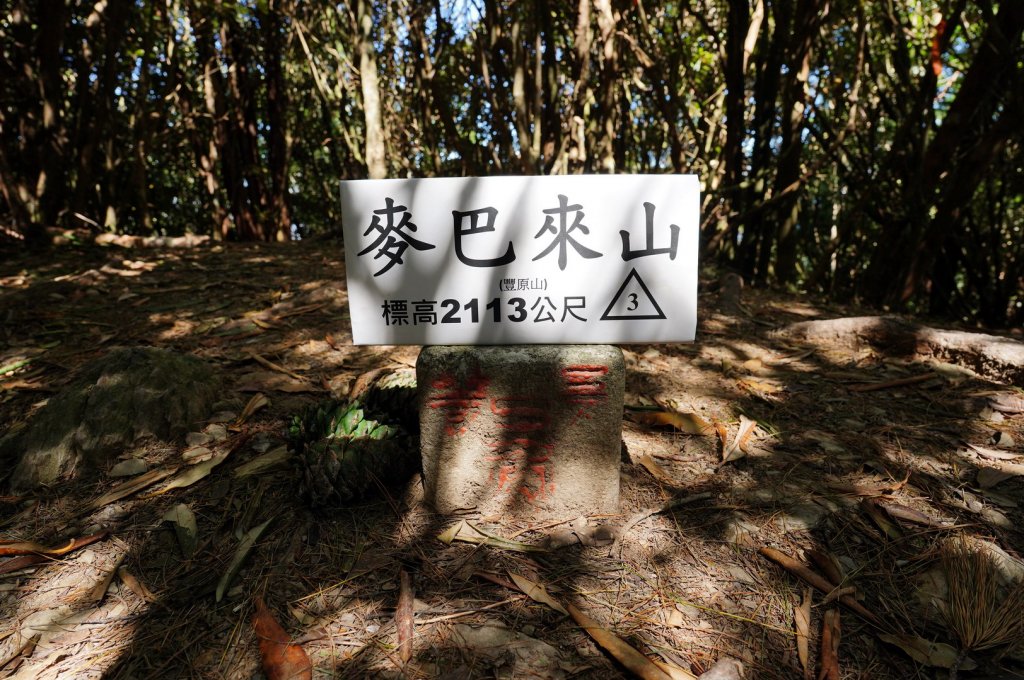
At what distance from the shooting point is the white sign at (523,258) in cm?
170

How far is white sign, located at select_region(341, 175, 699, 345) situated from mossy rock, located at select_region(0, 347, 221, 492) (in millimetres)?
1140

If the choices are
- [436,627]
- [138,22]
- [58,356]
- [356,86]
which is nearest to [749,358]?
[436,627]

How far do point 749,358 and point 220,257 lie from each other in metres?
4.99

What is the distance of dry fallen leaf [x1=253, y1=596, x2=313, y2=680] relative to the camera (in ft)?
4.45

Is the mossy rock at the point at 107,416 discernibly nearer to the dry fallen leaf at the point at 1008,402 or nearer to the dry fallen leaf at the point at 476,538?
the dry fallen leaf at the point at 476,538

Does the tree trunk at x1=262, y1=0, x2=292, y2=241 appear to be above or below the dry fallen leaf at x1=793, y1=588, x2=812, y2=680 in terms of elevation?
above

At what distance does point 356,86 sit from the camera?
225 inches

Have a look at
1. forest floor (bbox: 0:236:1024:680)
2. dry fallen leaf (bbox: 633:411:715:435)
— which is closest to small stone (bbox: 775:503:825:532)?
forest floor (bbox: 0:236:1024:680)

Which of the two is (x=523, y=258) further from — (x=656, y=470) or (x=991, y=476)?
(x=991, y=476)

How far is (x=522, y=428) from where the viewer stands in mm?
1844

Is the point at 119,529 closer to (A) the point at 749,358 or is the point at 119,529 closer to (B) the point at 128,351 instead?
(B) the point at 128,351

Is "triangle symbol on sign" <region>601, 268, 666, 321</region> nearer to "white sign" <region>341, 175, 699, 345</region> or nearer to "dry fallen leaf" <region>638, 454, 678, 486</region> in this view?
"white sign" <region>341, 175, 699, 345</region>

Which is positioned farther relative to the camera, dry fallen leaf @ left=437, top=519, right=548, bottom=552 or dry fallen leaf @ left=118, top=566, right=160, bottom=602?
dry fallen leaf @ left=437, top=519, right=548, bottom=552

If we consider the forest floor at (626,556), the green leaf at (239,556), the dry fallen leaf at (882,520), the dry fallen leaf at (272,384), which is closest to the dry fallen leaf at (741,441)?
the forest floor at (626,556)
